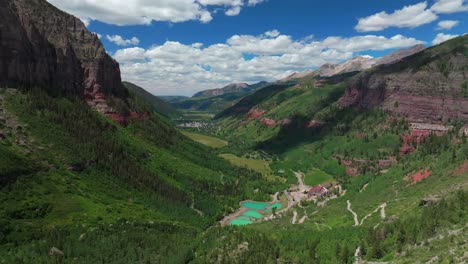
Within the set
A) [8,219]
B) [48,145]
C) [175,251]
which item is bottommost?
[175,251]

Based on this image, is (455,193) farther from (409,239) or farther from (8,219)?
(8,219)

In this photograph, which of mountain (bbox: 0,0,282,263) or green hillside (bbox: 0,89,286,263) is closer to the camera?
mountain (bbox: 0,0,282,263)

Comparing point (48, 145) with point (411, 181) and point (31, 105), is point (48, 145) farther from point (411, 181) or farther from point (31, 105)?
point (411, 181)

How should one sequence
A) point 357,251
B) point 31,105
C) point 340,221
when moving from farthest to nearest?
point 31,105
point 340,221
point 357,251

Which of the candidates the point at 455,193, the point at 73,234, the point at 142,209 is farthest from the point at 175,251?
the point at 455,193

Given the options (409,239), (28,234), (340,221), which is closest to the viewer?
(409,239)

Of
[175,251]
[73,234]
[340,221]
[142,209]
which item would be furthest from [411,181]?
[73,234]

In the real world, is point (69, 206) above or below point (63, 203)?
below

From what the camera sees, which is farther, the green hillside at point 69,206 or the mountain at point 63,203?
the green hillside at point 69,206

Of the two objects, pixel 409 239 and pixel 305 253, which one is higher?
pixel 409 239

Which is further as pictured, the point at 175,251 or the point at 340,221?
the point at 340,221
